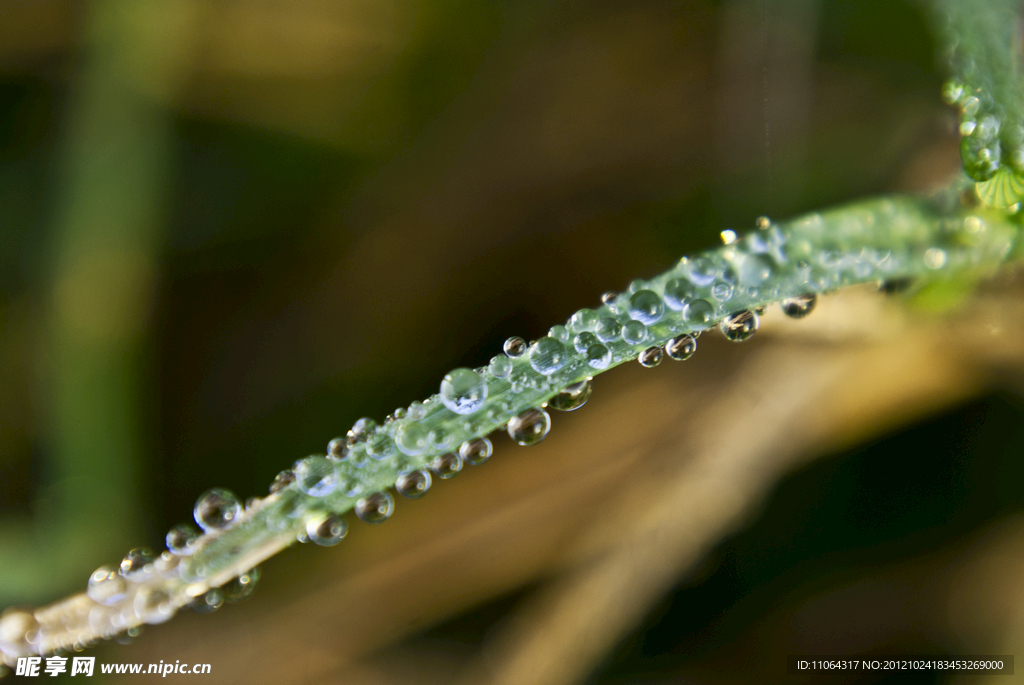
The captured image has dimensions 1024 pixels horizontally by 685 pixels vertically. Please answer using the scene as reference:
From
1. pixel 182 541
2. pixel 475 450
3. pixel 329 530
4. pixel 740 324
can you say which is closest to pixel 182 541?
pixel 182 541

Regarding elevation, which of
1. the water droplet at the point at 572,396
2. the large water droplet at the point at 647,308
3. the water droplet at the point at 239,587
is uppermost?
the large water droplet at the point at 647,308

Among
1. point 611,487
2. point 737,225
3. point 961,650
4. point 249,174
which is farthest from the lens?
point 249,174

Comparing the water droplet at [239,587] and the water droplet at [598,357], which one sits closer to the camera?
the water droplet at [598,357]

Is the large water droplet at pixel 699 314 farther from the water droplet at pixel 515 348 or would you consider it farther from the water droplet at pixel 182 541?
the water droplet at pixel 182 541

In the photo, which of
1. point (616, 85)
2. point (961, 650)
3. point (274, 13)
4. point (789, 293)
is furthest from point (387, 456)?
point (274, 13)

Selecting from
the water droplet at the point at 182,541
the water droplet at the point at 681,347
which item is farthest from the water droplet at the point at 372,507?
the water droplet at the point at 681,347

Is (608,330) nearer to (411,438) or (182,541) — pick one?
(411,438)

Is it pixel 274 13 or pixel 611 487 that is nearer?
pixel 611 487

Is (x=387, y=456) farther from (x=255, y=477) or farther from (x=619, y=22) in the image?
(x=619, y=22)
